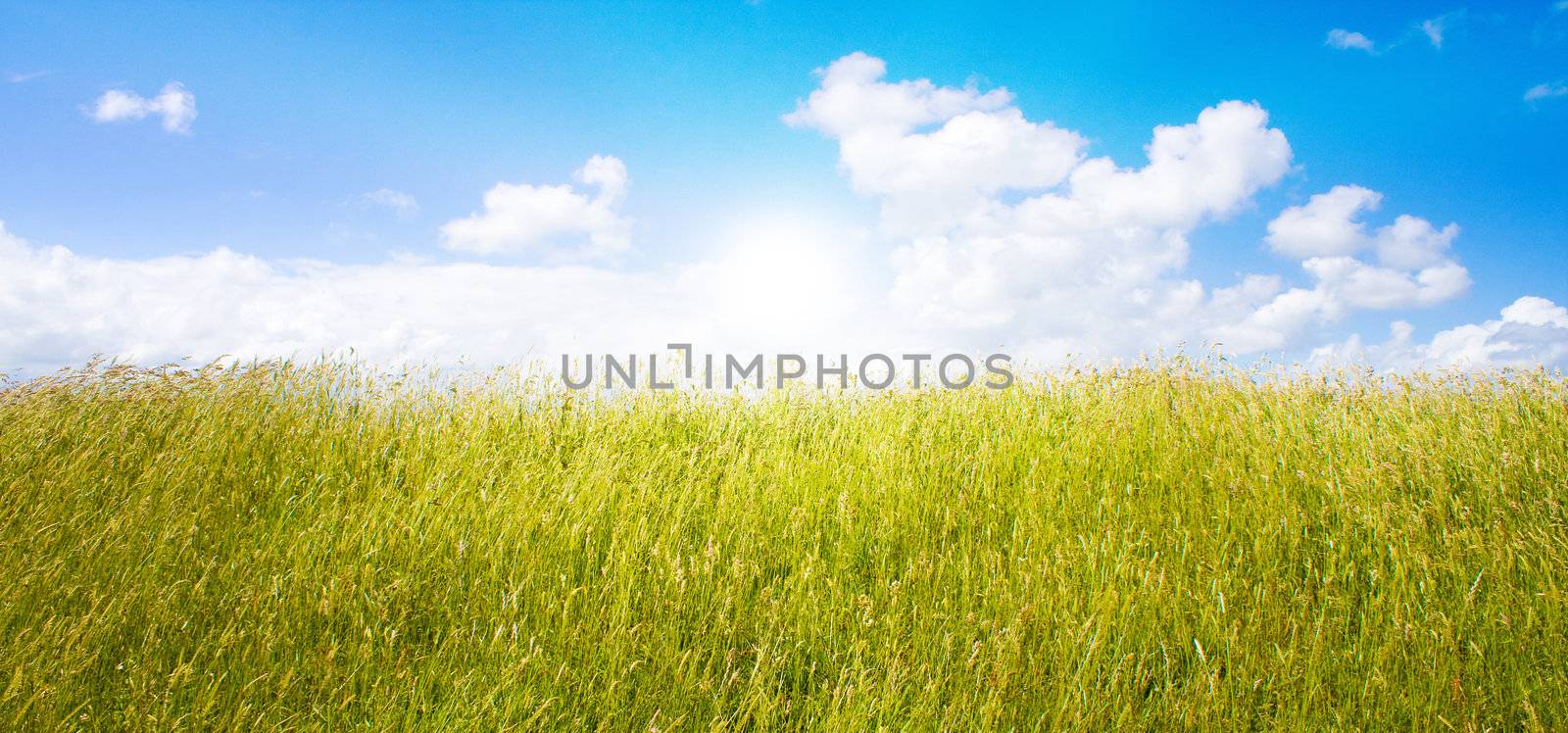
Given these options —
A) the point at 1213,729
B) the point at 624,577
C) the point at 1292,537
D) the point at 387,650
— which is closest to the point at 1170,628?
the point at 1213,729

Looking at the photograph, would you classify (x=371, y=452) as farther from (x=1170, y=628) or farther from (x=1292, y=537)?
(x=1292, y=537)

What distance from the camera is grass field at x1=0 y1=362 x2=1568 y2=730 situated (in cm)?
234

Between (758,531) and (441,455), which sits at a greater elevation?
(441,455)

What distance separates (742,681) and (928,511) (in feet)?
4.68

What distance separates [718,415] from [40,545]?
10.5 feet

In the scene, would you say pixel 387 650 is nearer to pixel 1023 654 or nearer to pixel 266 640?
pixel 266 640

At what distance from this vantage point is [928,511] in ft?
11.8

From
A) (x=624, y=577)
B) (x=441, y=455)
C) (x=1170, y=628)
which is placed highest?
(x=441, y=455)

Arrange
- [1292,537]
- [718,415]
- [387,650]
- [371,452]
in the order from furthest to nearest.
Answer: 1. [718,415]
2. [371,452]
3. [1292,537]
4. [387,650]

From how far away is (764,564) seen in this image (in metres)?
3.16

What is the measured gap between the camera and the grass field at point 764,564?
2.34 m

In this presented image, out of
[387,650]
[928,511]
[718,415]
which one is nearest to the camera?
[387,650]

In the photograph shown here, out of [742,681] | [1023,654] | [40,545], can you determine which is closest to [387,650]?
[742,681]

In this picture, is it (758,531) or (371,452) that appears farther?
(371,452)
